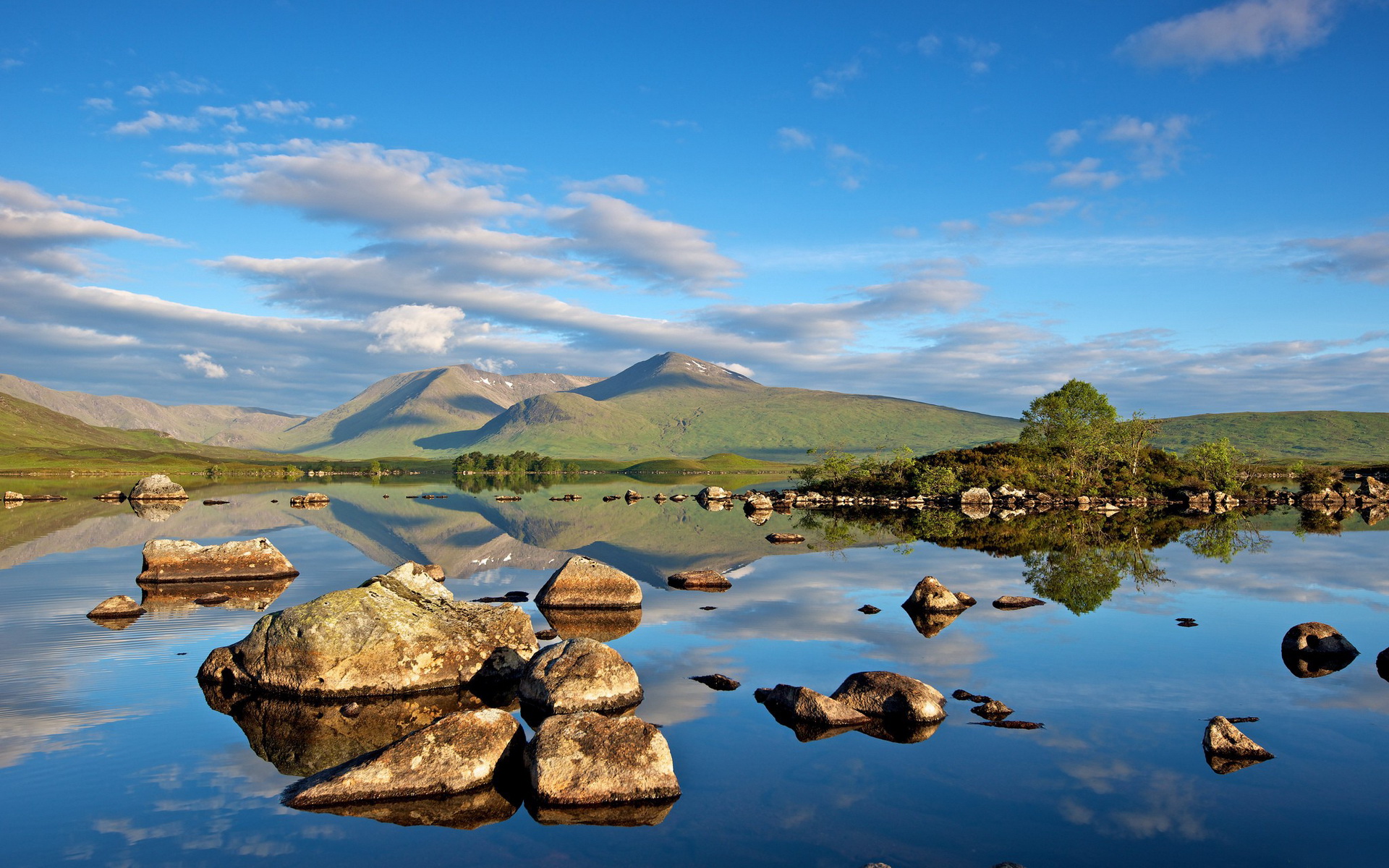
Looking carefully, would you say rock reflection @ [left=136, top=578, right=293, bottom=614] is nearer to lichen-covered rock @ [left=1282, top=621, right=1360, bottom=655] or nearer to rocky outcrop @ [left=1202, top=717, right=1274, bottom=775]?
rocky outcrop @ [left=1202, top=717, right=1274, bottom=775]

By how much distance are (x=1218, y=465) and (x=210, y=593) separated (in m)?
123

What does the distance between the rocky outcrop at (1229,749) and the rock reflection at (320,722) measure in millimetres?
15612

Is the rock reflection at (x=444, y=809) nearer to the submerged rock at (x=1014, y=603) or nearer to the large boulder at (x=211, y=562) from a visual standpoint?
the submerged rock at (x=1014, y=603)

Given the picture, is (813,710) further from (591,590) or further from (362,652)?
(591,590)

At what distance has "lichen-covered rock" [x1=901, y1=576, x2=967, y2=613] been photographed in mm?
32062

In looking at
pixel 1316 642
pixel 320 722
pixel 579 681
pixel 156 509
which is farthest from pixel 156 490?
pixel 1316 642

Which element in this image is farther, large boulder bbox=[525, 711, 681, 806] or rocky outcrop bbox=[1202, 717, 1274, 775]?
rocky outcrop bbox=[1202, 717, 1274, 775]

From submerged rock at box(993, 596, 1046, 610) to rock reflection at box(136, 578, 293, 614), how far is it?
29074 millimetres

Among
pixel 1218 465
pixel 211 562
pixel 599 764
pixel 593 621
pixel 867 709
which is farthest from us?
pixel 1218 465

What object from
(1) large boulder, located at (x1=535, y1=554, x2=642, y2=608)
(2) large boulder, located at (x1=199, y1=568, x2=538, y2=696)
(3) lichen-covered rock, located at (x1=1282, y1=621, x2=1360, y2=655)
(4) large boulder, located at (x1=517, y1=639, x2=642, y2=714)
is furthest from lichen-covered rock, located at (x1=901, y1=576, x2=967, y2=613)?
(2) large boulder, located at (x1=199, y1=568, x2=538, y2=696)

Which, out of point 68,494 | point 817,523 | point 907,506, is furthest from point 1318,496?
point 68,494

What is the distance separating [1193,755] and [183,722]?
862 inches

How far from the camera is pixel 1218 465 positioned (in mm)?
114375

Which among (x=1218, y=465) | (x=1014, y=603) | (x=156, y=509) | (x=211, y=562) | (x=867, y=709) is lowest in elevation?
(x=867, y=709)
